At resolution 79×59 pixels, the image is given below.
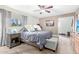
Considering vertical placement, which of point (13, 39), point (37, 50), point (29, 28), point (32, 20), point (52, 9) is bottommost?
point (37, 50)

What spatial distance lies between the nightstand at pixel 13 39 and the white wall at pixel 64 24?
874 millimetres

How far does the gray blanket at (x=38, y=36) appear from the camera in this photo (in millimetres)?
2033

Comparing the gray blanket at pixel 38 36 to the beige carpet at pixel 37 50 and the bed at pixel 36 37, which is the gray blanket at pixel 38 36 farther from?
the beige carpet at pixel 37 50

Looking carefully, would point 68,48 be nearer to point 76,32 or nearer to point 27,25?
point 76,32

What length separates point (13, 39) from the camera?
209cm

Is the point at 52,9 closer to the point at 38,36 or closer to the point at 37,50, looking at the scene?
the point at 38,36

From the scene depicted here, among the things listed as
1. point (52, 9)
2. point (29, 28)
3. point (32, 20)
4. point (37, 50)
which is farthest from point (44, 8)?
point (37, 50)

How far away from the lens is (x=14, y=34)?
2.10m

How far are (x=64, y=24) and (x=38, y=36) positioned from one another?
23.0 inches

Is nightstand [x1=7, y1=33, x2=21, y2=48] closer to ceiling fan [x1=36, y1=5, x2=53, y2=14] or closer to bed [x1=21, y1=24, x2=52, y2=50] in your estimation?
bed [x1=21, y1=24, x2=52, y2=50]

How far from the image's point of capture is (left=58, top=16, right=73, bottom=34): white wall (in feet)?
6.65

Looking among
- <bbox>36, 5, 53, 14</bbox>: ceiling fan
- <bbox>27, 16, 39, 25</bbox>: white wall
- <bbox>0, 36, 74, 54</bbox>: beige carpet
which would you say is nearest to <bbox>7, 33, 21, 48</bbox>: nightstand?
<bbox>0, 36, 74, 54</bbox>: beige carpet
